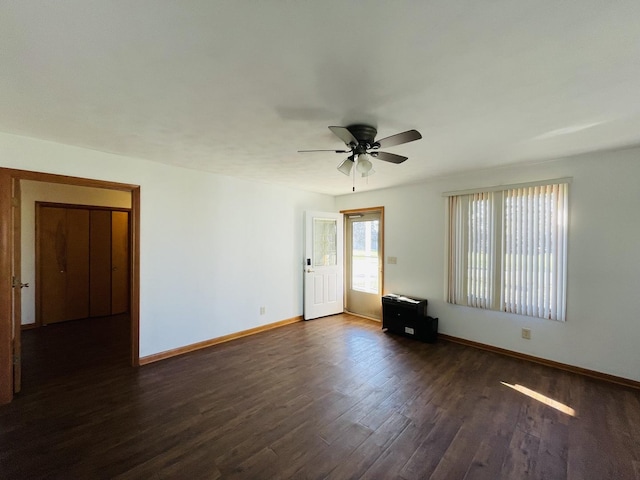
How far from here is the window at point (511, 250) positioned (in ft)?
10.3

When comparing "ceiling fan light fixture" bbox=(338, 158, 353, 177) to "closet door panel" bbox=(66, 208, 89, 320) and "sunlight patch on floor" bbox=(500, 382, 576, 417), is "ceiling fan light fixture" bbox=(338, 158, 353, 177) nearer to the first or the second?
"sunlight patch on floor" bbox=(500, 382, 576, 417)

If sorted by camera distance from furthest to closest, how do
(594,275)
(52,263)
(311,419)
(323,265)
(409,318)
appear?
(323,265) < (52,263) < (409,318) < (594,275) < (311,419)

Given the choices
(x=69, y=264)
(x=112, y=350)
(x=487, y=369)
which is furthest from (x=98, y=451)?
(x=69, y=264)

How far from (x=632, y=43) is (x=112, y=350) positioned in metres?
5.38

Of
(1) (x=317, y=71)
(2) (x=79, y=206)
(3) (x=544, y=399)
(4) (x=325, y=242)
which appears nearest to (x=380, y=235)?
(4) (x=325, y=242)

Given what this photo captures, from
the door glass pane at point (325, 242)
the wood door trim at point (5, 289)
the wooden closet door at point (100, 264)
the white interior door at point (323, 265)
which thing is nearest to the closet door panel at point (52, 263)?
the wooden closet door at point (100, 264)

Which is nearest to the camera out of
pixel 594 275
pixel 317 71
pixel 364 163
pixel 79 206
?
pixel 317 71

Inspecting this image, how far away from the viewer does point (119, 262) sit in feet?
17.7

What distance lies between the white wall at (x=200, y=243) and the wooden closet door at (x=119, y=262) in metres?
2.79

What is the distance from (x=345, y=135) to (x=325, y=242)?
3339 mm

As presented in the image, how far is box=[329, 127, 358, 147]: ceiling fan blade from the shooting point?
192cm

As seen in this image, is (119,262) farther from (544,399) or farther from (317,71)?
(544,399)

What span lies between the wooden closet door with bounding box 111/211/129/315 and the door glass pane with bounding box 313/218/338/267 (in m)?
3.77

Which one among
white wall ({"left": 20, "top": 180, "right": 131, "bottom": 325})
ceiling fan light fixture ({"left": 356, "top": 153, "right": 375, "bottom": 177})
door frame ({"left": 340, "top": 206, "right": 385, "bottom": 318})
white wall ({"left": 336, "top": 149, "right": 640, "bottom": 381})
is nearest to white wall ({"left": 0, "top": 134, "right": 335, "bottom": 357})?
door frame ({"left": 340, "top": 206, "right": 385, "bottom": 318})
